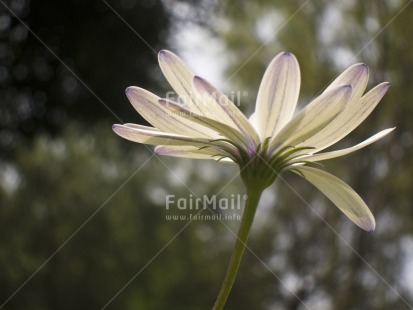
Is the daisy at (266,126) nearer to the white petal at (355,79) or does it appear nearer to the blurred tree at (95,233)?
the white petal at (355,79)

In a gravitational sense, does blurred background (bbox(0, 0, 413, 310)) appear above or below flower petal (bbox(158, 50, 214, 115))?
below

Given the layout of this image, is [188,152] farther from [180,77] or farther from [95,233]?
[95,233]

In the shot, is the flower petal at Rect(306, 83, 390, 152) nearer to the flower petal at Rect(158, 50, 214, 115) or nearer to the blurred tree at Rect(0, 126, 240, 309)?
the flower petal at Rect(158, 50, 214, 115)

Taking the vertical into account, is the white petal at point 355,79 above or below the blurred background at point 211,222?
above

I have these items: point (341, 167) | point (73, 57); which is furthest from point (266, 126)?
point (341, 167)

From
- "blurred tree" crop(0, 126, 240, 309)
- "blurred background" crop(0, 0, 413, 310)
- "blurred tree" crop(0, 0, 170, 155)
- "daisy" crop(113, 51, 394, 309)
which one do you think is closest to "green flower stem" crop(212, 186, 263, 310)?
"daisy" crop(113, 51, 394, 309)

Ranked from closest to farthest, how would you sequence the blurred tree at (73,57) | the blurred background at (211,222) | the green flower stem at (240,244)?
the green flower stem at (240,244) → the blurred tree at (73,57) → the blurred background at (211,222)

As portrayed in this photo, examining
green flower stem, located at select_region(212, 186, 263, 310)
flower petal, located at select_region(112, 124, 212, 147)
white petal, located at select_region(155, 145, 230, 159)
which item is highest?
flower petal, located at select_region(112, 124, 212, 147)

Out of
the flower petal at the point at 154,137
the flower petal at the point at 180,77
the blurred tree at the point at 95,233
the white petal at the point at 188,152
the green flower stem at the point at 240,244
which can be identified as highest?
the flower petal at the point at 180,77

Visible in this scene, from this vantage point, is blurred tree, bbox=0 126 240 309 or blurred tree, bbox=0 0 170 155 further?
blurred tree, bbox=0 126 240 309

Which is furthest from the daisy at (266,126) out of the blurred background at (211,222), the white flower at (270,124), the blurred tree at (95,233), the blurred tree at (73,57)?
the blurred tree at (95,233)
